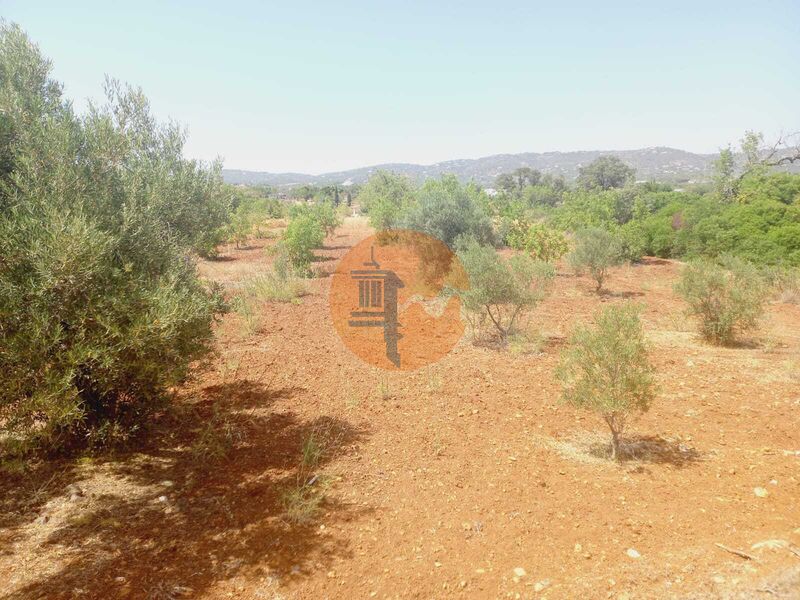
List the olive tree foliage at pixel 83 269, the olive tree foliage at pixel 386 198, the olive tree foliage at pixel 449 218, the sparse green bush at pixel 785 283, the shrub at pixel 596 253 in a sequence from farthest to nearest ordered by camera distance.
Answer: the olive tree foliage at pixel 386 198, the olive tree foliage at pixel 449 218, the shrub at pixel 596 253, the sparse green bush at pixel 785 283, the olive tree foliage at pixel 83 269

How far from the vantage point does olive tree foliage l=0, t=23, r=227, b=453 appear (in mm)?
3762

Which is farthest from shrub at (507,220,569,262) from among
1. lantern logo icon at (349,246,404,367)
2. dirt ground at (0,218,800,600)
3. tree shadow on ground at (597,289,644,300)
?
dirt ground at (0,218,800,600)

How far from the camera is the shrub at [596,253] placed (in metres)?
15.0

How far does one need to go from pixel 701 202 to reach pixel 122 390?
2742cm

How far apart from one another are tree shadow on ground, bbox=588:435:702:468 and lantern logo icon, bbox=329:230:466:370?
3.68 m

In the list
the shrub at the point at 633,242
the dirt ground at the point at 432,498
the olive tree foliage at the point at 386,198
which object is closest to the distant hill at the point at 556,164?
the olive tree foliage at the point at 386,198

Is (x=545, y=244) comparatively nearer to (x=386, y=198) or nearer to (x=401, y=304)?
(x=401, y=304)

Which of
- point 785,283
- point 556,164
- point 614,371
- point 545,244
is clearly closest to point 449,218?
→ point 545,244

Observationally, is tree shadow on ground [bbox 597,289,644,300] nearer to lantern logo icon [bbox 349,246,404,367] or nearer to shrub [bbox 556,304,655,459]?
lantern logo icon [bbox 349,246,404,367]

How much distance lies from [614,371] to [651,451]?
1.08 meters

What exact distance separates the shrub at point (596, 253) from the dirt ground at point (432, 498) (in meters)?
7.82

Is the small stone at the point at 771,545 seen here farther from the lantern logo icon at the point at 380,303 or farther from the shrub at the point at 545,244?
the shrub at the point at 545,244

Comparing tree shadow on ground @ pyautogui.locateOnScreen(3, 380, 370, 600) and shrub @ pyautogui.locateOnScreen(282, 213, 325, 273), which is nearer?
tree shadow on ground @ pyautogui.locateOnScreen(3, 380, 370, 600)

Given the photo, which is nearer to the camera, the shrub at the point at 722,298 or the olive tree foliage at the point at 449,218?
the shrub at the point at 722,298
